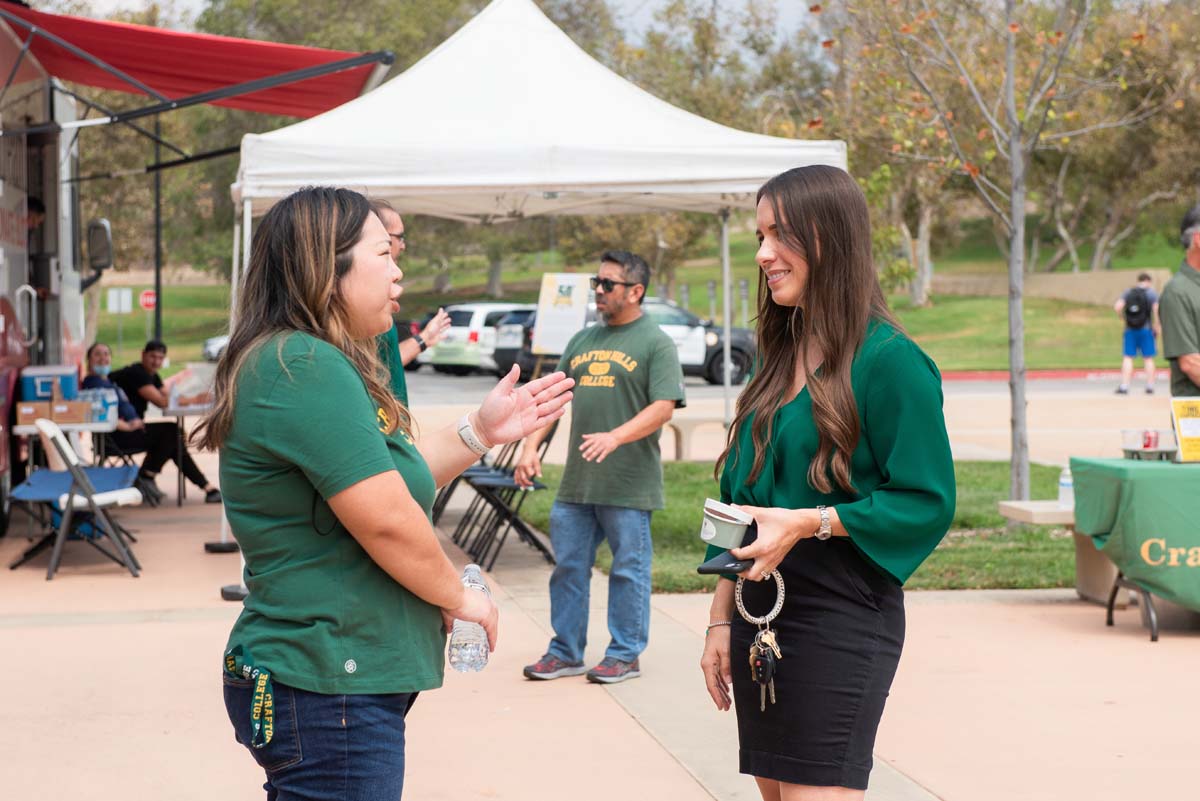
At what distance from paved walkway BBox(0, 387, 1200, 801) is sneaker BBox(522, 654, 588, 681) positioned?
0.05 metres

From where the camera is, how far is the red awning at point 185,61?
10711 millimetres

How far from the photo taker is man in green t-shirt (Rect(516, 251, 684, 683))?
6441mm

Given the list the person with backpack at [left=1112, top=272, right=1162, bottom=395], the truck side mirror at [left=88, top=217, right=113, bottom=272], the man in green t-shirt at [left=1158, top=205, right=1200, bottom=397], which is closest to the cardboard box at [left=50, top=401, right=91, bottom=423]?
the truck side mirror at [left=88, top=217, right=113, bottom=272]

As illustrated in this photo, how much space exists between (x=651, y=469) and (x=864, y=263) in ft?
12.0

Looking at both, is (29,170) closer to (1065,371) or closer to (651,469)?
(651,469)

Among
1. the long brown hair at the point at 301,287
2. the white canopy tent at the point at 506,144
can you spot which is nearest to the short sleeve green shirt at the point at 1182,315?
the white canopy tent at the point at 506,144

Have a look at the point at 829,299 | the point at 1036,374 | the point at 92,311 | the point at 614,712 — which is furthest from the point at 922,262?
the point at 829,299

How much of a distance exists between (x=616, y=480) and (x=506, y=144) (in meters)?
3.04

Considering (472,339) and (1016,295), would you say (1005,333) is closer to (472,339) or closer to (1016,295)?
(472,339)

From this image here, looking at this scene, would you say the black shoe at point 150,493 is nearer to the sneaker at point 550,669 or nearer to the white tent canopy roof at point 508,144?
the white tent canopy roof at point 508,144

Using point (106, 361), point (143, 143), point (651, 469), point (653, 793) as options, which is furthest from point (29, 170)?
point (143, 143)

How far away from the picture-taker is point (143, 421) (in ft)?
41.4

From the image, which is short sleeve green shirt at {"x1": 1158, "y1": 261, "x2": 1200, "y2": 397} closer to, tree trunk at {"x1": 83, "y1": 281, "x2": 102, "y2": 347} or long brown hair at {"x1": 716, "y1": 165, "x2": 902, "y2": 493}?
long brown hair at {"x1": 716, "y1": 165, "x2": 902, "y2": 493}

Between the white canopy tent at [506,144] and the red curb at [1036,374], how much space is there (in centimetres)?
2203
